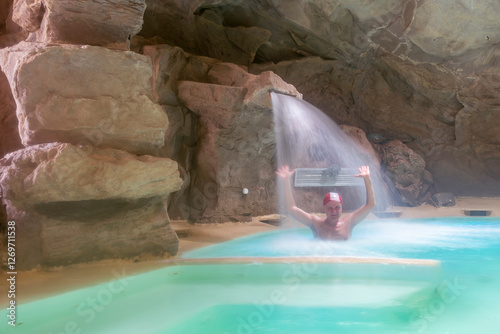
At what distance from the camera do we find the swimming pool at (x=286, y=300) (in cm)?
259

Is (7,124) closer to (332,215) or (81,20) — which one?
(81,20)

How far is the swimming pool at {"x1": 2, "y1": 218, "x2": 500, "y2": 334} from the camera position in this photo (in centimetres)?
259

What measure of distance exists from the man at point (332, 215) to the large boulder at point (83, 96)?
6.54ft

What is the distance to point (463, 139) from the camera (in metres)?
9.27

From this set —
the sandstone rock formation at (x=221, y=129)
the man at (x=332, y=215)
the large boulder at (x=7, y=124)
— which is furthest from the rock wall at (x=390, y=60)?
the man at (x=332, y=215)

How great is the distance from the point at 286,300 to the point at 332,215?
7.48ft

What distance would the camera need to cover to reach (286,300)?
9.73 ft

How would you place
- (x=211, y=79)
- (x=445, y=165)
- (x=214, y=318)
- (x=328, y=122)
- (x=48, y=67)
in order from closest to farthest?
(x=214, y=318)
(x=48, y=67)
(x=211, y=79)
(x=328, y=122)
(x=445, y=165)

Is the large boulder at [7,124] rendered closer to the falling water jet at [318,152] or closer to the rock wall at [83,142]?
the rock wall at [83,142]

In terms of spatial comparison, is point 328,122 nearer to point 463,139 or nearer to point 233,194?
point 233,194

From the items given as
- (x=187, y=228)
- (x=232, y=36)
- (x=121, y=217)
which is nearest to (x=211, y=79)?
(x=232, y=36)

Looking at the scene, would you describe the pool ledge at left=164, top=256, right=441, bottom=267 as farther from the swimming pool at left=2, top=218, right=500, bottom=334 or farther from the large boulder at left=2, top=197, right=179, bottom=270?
the large boulder at left=2, top=197, right=179, bottom=270

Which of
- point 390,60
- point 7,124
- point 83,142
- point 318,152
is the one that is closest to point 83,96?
point 83,142

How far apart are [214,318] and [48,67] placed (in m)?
2.42
